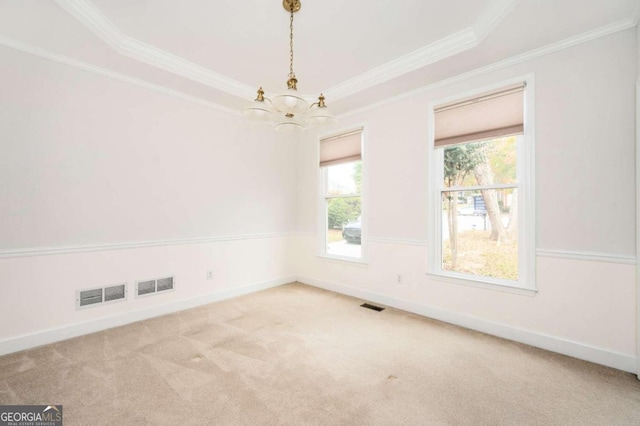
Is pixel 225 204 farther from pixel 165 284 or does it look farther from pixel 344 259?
pixel 344 259

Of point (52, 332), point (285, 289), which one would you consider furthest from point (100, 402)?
point (285, 289)

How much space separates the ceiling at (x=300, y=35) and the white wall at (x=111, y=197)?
355 millimetres

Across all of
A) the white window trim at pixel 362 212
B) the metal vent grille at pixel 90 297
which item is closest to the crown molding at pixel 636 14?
the white window trim at pixel 362 212

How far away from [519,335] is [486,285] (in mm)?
517

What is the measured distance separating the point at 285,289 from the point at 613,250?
12.5ft

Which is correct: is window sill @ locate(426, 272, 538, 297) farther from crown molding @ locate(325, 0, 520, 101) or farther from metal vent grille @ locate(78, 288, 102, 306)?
metal vent grille @ locate(78, 288, 102, 306)

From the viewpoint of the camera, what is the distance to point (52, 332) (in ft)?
8.72

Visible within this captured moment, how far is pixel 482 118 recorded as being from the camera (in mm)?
2959

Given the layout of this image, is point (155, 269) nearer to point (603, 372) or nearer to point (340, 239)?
point (340, 239)

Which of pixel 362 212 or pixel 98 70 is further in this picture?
pixel 362 212

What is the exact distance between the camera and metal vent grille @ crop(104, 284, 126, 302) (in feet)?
9.88

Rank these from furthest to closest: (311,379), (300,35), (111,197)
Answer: (111,197), (300,35), (311,379)

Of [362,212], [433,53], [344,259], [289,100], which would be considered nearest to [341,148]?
[362,212]

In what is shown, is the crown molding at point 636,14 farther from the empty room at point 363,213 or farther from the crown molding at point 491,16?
the crown molding at point 491,16
